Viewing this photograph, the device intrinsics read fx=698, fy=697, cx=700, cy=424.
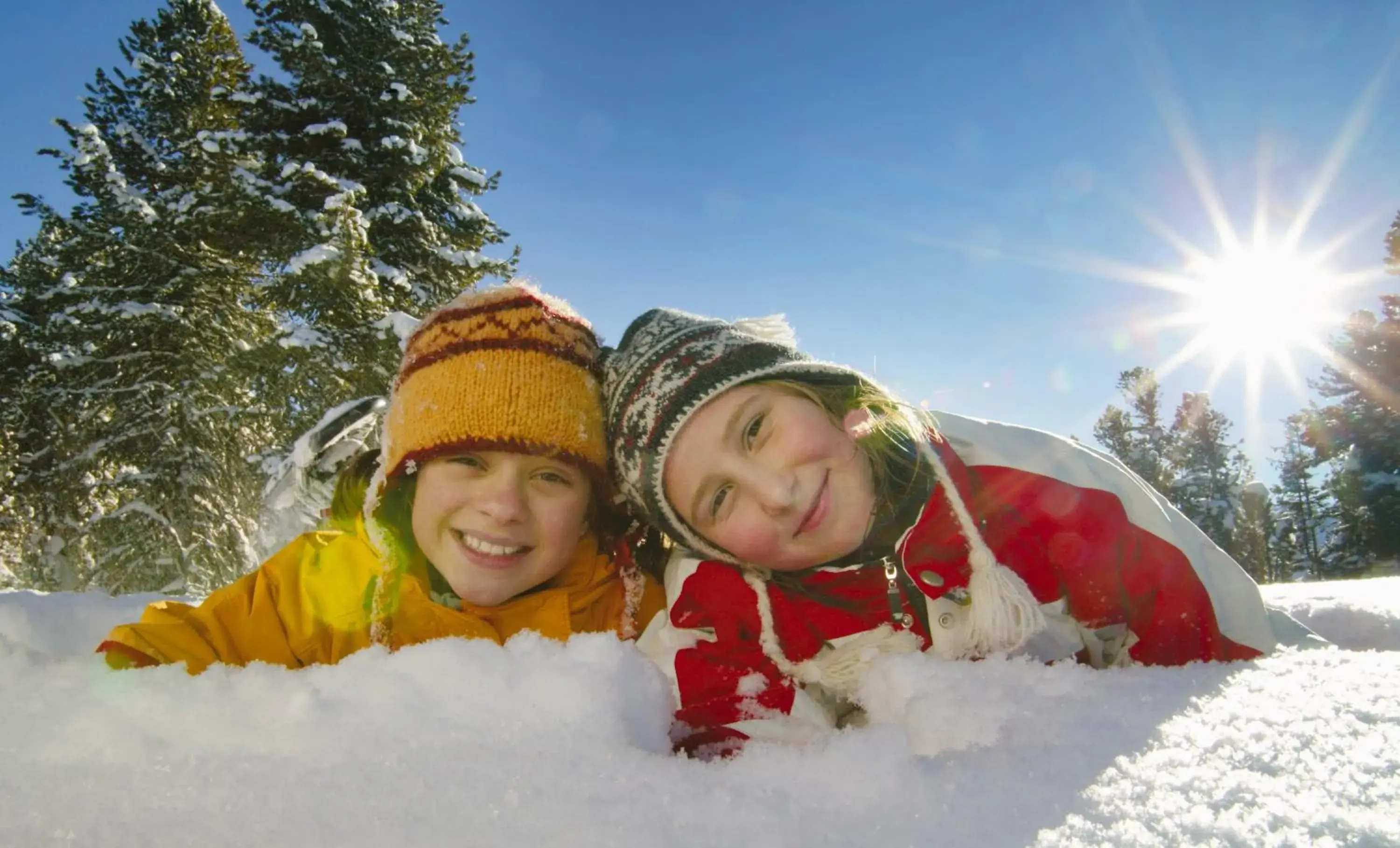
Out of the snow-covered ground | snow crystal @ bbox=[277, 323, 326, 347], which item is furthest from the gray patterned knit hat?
snow crystal @ bbox=[277, 323, 326, 347]

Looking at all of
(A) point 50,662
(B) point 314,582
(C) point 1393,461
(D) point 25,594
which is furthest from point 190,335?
(C) point 1393,461

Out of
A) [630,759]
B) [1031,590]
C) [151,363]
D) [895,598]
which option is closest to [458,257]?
[151,363]

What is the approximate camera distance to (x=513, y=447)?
2004 mm

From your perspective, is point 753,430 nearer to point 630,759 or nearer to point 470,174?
point 630,759

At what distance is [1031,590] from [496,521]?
4.61 feet

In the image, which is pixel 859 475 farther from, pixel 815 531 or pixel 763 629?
pixel 763 629

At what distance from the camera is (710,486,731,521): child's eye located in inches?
72.6

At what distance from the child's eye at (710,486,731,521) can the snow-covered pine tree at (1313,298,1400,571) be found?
26.1m

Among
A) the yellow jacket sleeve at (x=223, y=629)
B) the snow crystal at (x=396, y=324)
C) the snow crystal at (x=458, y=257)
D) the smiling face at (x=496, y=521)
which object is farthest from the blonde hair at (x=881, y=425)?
the snow crystal at (x=458, y=257)

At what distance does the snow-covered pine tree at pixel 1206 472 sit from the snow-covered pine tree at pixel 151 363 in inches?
1198

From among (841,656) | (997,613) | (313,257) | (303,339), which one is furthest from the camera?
(303,339)

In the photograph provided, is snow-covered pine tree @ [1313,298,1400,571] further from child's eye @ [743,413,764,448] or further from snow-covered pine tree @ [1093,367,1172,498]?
child's eye @ [743,413,764,448]

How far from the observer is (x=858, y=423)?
1.89m

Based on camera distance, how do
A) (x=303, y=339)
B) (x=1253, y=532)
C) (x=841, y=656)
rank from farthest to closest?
(x=1253, y=532) → (x=303, y=339) → (x=841, y=656)
